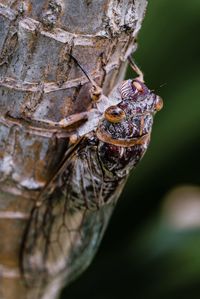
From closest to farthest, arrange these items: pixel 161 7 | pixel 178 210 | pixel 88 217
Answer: pixel 88 217 → pixel 161 7 → pixel 178 210

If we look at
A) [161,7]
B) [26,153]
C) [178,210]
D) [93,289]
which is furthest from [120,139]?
[178,210]

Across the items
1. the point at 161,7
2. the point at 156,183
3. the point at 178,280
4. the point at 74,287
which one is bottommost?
the point at 74,287

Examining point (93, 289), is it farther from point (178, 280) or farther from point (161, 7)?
point (161, 7)

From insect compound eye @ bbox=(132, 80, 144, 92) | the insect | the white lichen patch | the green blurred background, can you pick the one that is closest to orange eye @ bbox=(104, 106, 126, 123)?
the insect

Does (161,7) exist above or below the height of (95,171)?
above

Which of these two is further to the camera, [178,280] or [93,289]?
[93,289]

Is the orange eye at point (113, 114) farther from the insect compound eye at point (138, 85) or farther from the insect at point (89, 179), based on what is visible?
the insect compound eye at point (138, 85)

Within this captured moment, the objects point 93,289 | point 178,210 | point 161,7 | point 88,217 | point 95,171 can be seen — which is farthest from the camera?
point 178,210

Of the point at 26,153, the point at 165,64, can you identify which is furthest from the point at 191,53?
the point at 26,153
